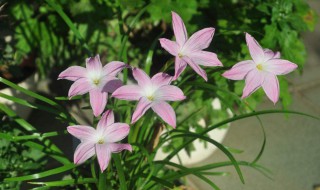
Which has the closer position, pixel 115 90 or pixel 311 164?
pixel 115 90

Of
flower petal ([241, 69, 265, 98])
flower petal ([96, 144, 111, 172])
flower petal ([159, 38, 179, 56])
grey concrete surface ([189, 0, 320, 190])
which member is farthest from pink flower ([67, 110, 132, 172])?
grey concrete surface ([189, 0, 320, 190])

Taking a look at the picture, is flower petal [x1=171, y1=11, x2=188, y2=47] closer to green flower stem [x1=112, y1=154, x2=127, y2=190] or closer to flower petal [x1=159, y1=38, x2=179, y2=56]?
flower petal [x1=159, y1=38, x2=179, y2=56]

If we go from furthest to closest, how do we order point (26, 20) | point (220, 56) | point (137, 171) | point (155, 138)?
point (26, 20) < point (220, 56) < point (155, 138) < point (137, 171)

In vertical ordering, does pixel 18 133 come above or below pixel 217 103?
above

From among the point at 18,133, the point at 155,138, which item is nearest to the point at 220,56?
the point at 155,138

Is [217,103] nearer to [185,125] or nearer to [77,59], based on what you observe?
[185,125]

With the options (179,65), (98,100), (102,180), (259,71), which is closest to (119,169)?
(102,180)

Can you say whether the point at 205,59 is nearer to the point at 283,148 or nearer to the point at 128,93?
the point at 128,93
